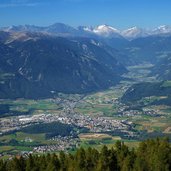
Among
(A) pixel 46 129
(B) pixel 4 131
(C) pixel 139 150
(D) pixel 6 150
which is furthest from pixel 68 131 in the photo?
(C) pixel 139 150

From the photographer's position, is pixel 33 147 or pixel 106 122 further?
pixel 106 122

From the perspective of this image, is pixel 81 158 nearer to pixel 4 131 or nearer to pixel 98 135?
pixel 98 135

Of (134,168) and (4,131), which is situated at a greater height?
(134,168)

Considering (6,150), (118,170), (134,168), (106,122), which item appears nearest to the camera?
(134,168)

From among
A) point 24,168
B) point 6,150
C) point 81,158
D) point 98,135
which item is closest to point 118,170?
point 81,158

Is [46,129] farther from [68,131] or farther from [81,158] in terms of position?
[81,158]

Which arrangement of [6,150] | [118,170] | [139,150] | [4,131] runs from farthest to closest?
[4,131], [6,150], [139,150], [118,170]
